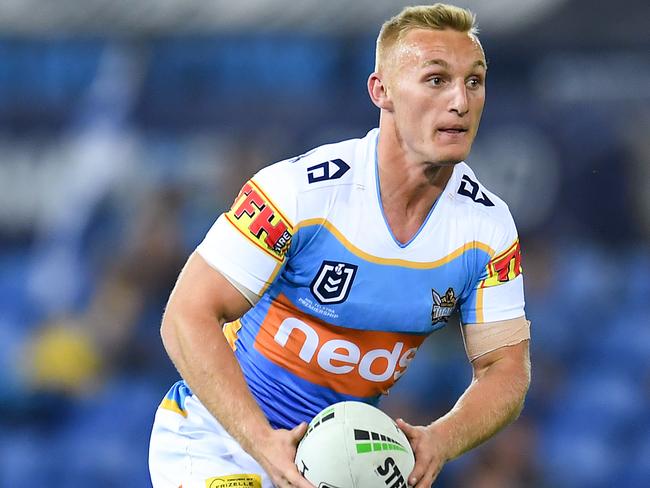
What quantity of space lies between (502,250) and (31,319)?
271 inches

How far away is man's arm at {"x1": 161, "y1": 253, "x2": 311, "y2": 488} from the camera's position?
4113 mm

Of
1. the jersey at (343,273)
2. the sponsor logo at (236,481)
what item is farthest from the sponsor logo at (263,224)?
the sponsor logo at (236,481)

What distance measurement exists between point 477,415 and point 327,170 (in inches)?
40.6

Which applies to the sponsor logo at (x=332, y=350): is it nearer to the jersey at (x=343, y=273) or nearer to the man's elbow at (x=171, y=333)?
the jersey at (x=343, y=273)

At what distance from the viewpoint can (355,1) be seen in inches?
413

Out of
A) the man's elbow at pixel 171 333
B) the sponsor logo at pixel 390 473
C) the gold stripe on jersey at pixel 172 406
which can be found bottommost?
the gold stripe on jersey at pixel 172 406

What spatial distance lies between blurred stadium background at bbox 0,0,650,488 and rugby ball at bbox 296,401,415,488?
467 cm

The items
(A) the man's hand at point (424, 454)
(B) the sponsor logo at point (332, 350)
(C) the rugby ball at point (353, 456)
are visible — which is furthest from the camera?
(B) the sponsor logo at point (332, 350)

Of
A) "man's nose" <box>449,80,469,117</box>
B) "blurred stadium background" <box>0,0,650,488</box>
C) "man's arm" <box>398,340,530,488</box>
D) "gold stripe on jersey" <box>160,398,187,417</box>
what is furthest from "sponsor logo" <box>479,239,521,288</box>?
"blurred stadium background" <box>0,0,650,488</box>

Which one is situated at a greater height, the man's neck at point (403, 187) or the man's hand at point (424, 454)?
the man's neck at point (403, 187)

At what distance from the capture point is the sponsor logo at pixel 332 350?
461cm

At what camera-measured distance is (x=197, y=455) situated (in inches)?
182

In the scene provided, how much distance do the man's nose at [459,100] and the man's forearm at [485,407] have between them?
0.98 m

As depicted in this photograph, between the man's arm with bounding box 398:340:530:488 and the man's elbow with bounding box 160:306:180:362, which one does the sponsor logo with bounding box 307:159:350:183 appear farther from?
the man's arm with bounding box 398:340:530:488
